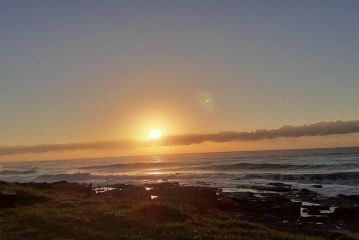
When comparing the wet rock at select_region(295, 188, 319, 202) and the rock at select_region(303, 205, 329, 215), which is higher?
the rock at select_region(303, 205, 329, 215)

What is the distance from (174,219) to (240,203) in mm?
19469

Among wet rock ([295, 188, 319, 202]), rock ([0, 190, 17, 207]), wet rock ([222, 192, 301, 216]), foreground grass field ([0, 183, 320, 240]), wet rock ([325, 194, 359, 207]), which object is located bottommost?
wet rock ([295, 188, 319, 202])

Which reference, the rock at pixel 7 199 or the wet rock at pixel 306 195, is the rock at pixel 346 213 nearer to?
the wet rock at pixel 306 195

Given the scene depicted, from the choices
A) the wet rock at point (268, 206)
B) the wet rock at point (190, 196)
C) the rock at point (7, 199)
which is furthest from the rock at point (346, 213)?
the rock at point (7, 199)

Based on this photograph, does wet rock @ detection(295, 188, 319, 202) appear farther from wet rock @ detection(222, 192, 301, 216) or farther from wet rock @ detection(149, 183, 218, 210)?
wet rock @ detection(149, 183, 218, 210)

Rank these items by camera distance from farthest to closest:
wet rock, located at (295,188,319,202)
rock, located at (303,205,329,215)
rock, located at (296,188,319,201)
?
rock, located at (296,188,319,201) → wet rock, located at (295,188,319,202) → rock, located at (303,205,329,215)

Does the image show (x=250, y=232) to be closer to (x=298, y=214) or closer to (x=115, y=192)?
(x=298, y=214)

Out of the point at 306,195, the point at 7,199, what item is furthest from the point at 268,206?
the point at 7,199

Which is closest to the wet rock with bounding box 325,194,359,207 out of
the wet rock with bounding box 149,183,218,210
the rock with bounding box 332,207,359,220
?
the rock with bounding box 332,207,359,220

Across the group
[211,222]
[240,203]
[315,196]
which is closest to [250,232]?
[211,222]

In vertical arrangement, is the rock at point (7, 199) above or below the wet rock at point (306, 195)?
above

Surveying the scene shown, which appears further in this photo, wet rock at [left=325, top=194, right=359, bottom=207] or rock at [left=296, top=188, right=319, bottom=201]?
rock at [left=296, top=188, right=319, bottom=201]

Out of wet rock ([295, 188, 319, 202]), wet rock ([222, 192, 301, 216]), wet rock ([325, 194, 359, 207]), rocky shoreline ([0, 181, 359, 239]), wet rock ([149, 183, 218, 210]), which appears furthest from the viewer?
wet rock ([295, 188, 319, 202])

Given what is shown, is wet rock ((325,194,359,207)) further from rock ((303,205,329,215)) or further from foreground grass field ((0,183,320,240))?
foreground grass field ((0,183,320,240))
